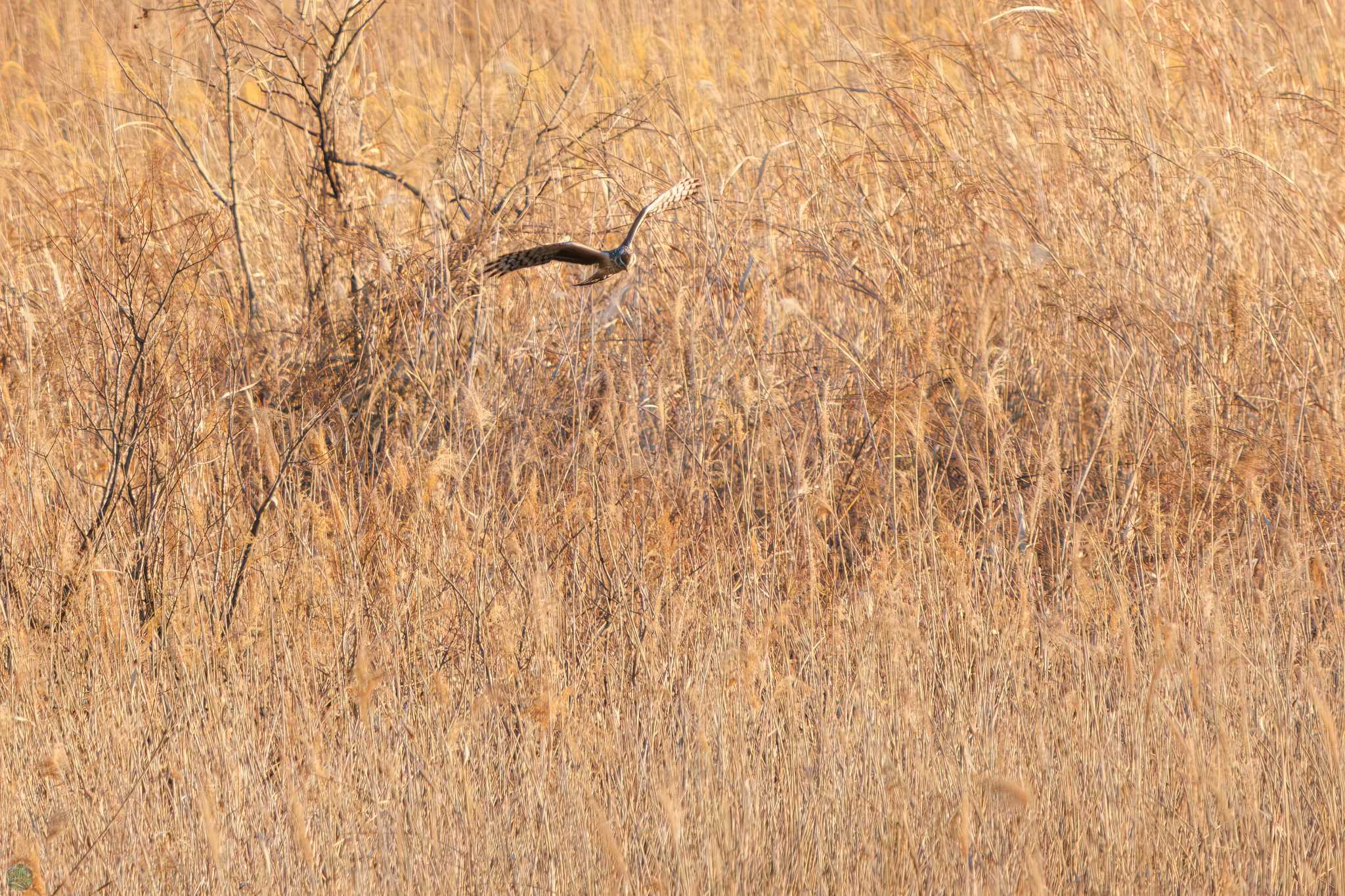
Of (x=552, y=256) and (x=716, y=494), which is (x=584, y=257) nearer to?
(x=552, y=256)

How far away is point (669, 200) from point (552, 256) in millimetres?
431

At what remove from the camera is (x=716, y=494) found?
344 centimetres

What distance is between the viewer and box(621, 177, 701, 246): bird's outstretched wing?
3.27m

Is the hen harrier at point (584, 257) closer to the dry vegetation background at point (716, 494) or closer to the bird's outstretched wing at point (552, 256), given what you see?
the bird's outstretched wing at point (552, 256)

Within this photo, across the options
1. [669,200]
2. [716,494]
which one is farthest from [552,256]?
[716,494]

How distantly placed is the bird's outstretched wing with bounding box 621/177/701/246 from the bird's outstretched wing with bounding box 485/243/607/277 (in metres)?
0.09

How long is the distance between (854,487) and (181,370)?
1625 millimetres

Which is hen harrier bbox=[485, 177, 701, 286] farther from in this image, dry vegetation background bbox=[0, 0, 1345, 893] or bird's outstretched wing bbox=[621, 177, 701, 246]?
dry vegetation background bbox=[0, 0, 1345, 893]

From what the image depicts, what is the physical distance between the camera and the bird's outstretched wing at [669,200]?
3270 mm

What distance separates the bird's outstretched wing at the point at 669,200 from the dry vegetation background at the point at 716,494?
6.6 inches

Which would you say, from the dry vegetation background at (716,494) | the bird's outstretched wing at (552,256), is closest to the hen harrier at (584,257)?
the bird's outstretched wing at (552,256)

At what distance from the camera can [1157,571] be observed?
8.86ft

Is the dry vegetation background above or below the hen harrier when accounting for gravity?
below

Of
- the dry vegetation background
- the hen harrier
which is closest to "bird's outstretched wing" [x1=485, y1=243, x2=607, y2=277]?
the hen harrier
